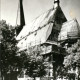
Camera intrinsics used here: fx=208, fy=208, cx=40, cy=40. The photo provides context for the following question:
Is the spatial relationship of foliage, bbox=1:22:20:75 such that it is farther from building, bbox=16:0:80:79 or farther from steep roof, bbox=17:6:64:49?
steep roof, bbox=17:6:64:49

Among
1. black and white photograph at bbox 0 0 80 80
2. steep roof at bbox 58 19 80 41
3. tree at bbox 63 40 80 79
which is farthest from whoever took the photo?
steep roof at bbox 58 19 80 41

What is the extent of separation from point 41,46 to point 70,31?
3.20 metres

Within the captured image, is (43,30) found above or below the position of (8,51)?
above

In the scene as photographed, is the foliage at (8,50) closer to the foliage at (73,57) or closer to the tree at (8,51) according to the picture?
the tree at (8,51)

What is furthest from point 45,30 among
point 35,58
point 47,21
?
point 35,58

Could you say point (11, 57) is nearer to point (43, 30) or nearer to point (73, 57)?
point (73, 57)

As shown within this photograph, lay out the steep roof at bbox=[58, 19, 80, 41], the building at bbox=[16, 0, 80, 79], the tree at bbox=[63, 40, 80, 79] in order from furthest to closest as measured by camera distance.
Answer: the steep roof at bbox=[58, 19, 80, 41] → the building at bbox=[16, 0, 80, 79] → the tree at bbox=[63, 40, 80, 79]

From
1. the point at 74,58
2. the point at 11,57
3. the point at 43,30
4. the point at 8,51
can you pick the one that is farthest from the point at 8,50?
the point at 43,30

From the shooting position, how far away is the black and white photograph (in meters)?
8.75

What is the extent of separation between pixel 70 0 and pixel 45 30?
10.4 metres

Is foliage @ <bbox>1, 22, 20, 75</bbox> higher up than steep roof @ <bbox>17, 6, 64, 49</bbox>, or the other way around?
steep roof @ <bbox>17, 6, 64, 49</bbox>

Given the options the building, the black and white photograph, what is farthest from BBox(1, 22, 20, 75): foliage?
the building

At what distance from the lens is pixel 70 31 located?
18438mm

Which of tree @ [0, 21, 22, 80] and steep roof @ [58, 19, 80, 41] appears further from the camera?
steep roof @ [58, 19, 80, 41]
